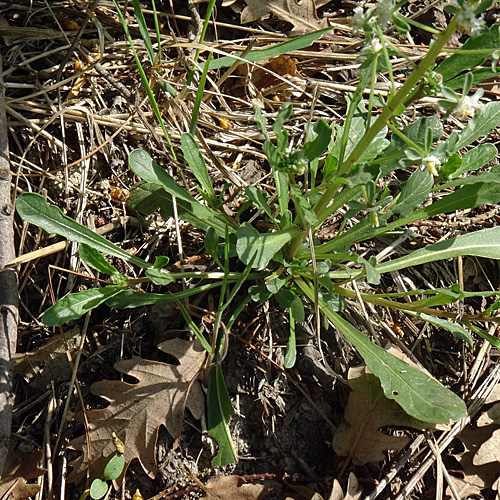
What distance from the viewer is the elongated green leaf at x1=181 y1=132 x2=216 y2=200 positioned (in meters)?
2.06

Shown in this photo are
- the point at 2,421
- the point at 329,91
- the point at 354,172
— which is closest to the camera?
the point at 354,172

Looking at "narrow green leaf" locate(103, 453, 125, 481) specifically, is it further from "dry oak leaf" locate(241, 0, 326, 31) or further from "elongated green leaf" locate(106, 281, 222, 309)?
"dry oak leaf" locate(241, 0, 326, 31)

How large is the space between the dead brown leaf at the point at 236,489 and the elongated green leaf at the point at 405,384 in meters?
0.57

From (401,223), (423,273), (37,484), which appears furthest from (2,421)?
(423,273)

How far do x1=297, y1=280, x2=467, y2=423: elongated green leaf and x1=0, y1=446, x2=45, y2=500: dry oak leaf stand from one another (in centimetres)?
120

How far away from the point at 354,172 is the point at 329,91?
3.67 ft

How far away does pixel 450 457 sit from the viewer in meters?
2.22

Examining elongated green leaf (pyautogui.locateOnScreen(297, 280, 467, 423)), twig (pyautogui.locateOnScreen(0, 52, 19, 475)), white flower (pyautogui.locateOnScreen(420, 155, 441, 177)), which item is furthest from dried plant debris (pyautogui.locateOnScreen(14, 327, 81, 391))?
white flower (pyautogui.locateOnScreen(420, 155, 441, 177))

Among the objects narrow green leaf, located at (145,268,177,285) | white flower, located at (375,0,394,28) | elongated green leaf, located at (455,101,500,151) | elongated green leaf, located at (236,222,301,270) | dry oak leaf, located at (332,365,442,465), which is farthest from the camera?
elongated green leaf, located at (455,101,500,151)

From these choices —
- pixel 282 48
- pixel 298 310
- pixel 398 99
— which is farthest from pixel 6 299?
pixel 398 99

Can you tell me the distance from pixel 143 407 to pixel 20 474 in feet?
1.67

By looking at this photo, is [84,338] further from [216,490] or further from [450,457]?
[450,457]

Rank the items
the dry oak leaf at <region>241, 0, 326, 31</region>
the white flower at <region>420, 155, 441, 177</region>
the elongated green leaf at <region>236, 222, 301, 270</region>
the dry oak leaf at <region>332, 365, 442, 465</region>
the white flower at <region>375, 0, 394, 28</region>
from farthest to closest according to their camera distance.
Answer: the dry oak leaf at <region>241, 0, 326, 31</region> < the dry oak leaf at <region>332, 365, 442, 465</region> < the elongated green leaf at <region>236, 222, 301, 270</region> < the white flower at <region>420, 155, 441, 177</region> < the white flower at <region>375, 0, 394, 28</region>

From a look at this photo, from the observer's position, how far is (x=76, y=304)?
78.7 inches
